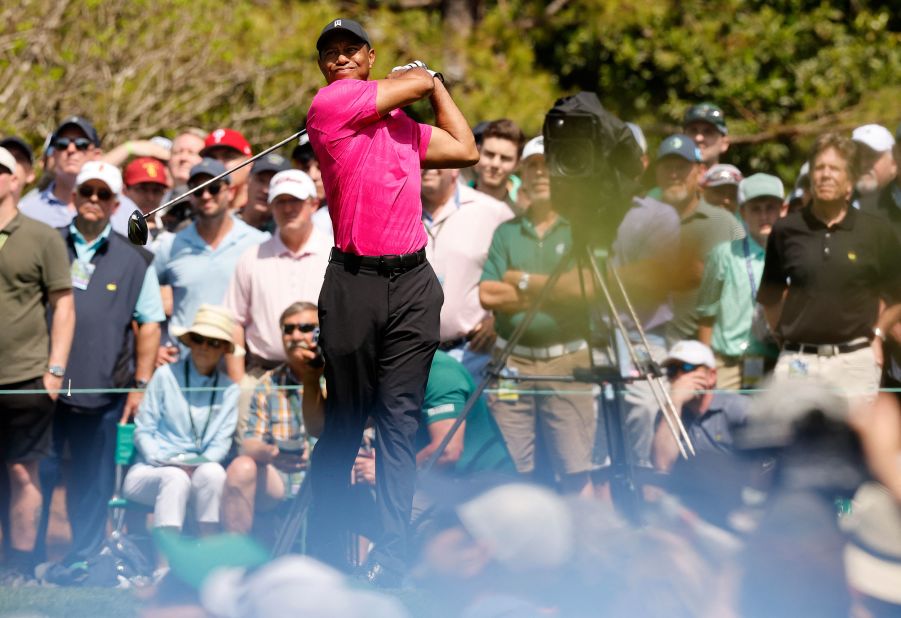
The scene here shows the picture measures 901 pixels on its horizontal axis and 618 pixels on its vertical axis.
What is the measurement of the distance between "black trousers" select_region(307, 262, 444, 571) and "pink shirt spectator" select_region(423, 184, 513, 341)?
157cm

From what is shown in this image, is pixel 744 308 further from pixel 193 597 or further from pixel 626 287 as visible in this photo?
pixel 193 597

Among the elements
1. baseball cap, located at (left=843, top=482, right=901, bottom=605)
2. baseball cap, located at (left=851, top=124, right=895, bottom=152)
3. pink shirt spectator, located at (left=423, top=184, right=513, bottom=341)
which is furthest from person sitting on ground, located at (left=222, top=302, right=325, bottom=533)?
baseball cap, located at (left=851, top=124, right=895, bottom=152)

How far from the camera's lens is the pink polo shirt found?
15.2 ft

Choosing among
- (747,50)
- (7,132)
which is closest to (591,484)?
(7,132)

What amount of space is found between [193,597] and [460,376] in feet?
4.74

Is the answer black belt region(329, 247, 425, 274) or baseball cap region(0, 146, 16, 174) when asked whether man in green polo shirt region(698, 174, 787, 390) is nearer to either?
black belt region(329, 247, 425, 274)

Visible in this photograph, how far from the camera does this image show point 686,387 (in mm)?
5973

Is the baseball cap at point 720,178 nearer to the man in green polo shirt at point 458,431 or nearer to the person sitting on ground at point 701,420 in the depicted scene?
the person sitting on ground at point 701,420

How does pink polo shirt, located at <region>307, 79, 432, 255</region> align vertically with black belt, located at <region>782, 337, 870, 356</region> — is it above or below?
above

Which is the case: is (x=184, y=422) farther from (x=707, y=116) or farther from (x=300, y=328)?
(x=707, y=116)

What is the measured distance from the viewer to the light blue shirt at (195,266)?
6.91 meters

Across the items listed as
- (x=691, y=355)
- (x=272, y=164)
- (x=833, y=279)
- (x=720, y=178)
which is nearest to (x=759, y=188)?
(x=720, y=178)

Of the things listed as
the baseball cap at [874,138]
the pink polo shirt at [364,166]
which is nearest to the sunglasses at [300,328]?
the pink polo shirt at [364,166]

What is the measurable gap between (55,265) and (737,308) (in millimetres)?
3024
